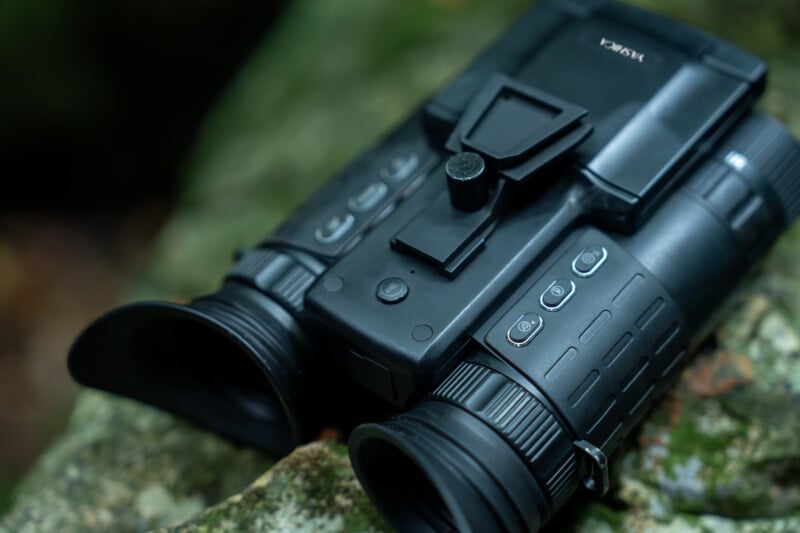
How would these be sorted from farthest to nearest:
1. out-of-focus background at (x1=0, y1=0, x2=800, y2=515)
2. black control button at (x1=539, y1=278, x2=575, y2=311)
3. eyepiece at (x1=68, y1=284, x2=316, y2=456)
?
out-of-focus background at (x1=0, y1=0, x2=800, y2=515), eyepiece at (x1=68, y1=284, x2=316, y2=456), black control button at (x1=539, y1=278, x2=575, y2=311)

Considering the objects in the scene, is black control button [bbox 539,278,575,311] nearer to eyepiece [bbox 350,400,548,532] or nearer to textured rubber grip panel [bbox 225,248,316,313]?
eyepiece [bbox 350,400,548,532]

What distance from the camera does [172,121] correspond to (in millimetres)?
4109

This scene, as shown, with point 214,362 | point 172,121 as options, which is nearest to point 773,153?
point 214,362

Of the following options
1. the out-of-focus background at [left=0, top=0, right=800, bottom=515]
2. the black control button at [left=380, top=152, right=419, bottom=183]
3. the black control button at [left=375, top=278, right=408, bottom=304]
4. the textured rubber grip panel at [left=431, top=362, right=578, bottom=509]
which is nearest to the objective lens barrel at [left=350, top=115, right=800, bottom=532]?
the textured rubber grip panel at [left=431, top=362, right=578, bottom=509]

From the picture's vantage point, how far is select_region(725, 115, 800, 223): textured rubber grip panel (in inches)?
86.1

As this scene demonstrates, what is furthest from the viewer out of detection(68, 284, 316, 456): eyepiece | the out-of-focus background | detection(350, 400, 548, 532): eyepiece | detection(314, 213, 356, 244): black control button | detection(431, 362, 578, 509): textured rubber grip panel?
the out-of-focus background

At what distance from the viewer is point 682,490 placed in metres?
2.21

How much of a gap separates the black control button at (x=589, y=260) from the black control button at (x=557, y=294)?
3 centimetres

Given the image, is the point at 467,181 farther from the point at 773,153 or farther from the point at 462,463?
the point at 773,153

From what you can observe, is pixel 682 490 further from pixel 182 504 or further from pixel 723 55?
pixel 182 504

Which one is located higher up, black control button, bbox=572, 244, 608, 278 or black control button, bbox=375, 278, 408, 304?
black control button, bbox=572, 244, 608, 278

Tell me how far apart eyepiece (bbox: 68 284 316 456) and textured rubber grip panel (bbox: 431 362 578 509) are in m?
0.37

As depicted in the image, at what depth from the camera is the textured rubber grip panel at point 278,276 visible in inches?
83.2

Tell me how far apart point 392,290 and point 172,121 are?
242 cm
